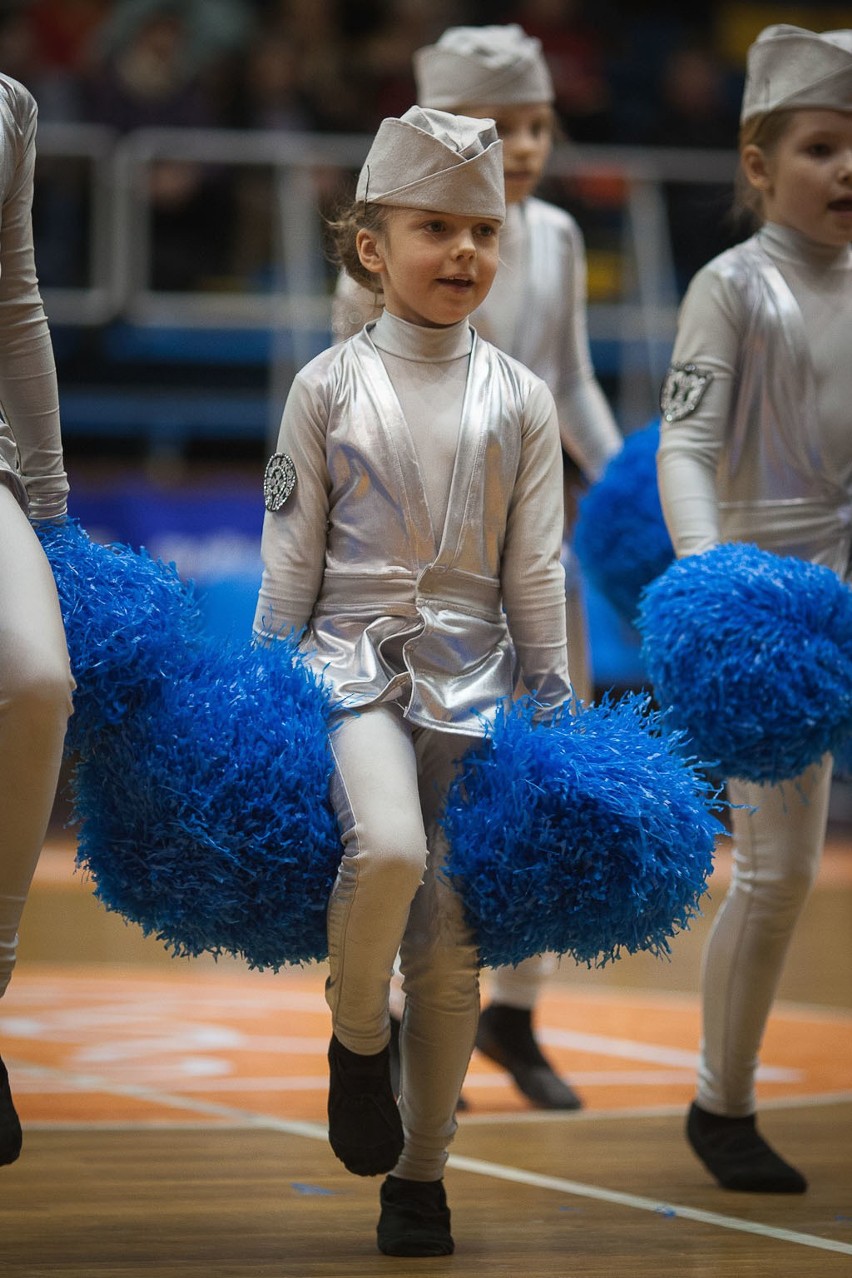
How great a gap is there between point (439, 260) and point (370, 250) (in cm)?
17

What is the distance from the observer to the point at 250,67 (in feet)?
31.3

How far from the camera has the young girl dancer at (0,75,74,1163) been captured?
270 centimetres

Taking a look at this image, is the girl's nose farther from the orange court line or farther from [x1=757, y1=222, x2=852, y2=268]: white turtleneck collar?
the orange court line

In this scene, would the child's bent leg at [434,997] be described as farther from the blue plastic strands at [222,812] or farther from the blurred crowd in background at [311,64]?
the blurred crowd in background at [311,64]

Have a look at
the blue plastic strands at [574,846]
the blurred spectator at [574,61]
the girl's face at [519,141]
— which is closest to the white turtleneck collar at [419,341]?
the blue plastic strands at [574,846]

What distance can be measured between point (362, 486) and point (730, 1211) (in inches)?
55.3

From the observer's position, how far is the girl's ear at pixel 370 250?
10.4 feet

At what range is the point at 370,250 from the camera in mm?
3166

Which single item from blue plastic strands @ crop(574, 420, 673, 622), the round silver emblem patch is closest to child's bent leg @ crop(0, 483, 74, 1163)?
the round silver emblem patch

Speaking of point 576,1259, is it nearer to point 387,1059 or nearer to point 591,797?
point 387,1059

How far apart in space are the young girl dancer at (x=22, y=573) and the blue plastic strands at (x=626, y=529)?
1.35 meters

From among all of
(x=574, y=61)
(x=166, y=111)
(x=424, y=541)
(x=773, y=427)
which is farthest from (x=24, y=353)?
(x=574, y=61)

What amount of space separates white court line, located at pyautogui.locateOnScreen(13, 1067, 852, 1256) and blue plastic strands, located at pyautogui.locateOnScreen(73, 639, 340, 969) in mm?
871

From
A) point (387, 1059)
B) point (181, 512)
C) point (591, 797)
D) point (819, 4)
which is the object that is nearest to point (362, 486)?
point (591, 797)
